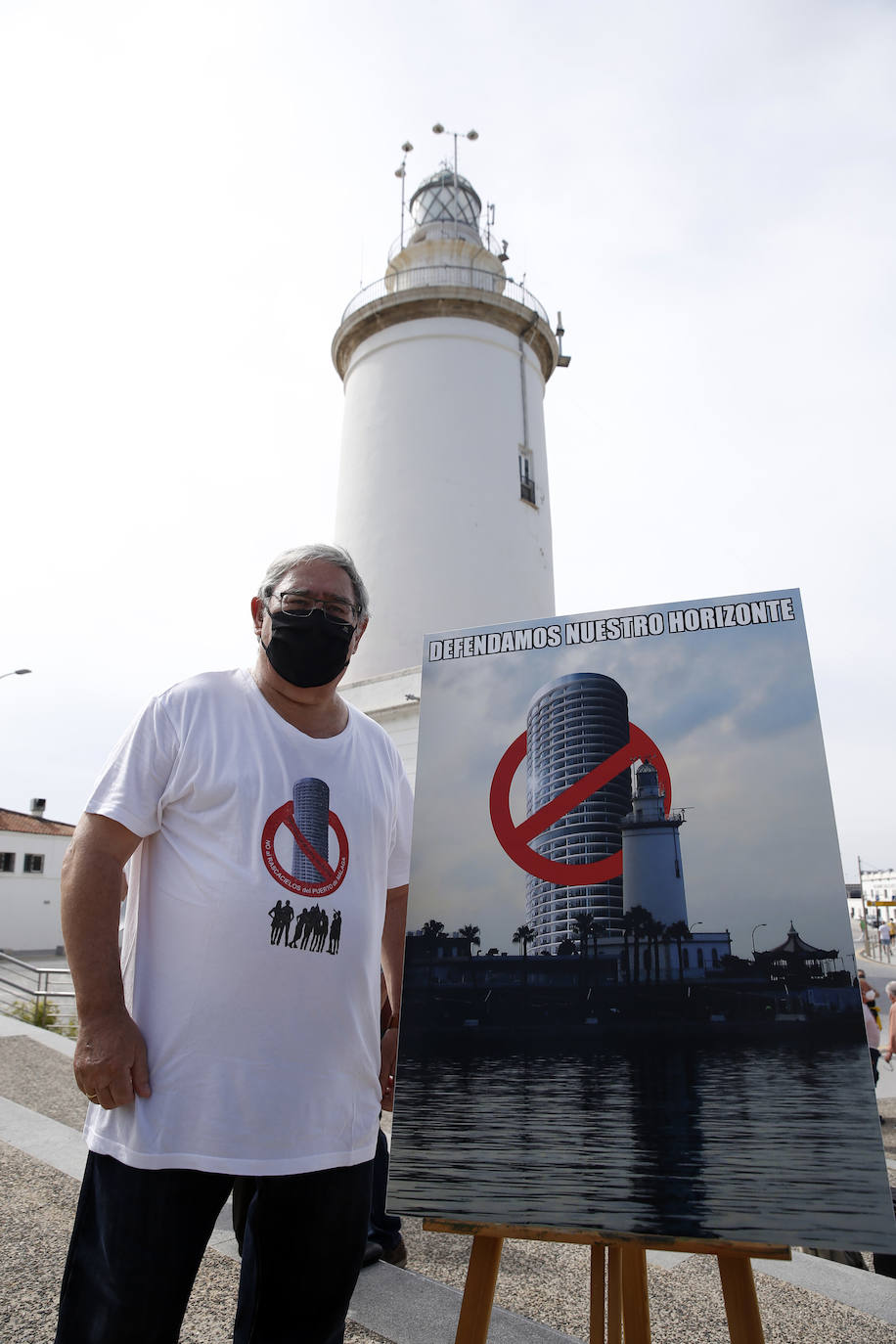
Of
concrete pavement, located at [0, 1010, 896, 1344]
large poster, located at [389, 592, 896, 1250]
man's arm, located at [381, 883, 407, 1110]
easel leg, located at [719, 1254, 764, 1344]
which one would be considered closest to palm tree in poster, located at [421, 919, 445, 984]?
large poster, located at [389, 592, 896, 1250]

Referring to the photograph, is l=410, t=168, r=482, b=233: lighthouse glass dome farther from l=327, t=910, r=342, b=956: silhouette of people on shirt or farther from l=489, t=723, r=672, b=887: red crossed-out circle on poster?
l=327, t=910, r=342, b=956: silhouette of people on shirt

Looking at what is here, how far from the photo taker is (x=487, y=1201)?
1.99 m

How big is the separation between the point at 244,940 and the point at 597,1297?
1.36 metres

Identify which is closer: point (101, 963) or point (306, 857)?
point (101, 963)

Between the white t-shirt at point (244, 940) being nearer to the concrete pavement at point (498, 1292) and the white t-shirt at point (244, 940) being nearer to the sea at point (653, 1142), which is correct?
the sea at point (653, 1142)

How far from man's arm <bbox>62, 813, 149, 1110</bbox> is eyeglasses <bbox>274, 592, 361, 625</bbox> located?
0.69 m

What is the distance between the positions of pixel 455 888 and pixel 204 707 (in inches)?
33.0

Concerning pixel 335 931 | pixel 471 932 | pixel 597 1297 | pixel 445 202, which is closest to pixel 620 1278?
pixel 597 1297

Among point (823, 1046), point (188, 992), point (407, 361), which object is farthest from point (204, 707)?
point (407, 361)

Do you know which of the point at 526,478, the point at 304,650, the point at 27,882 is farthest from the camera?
the point at 27,882

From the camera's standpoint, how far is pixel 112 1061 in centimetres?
171

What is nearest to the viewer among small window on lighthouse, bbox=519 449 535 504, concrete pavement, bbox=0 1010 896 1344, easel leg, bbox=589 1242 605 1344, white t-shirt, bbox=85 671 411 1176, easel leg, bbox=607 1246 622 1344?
white t-shirt, bbox=85 671 411 1176

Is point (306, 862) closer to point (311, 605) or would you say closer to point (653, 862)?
point (311, 605)

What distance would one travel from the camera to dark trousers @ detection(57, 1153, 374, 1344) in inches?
64.2
